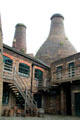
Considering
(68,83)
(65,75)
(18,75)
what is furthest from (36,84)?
(68,83)

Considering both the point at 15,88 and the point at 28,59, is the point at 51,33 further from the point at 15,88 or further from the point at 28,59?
the point at 15,88

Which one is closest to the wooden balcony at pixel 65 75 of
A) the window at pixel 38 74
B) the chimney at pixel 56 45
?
the window at pixel 38 74

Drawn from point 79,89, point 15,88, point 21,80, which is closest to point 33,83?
point 21,80

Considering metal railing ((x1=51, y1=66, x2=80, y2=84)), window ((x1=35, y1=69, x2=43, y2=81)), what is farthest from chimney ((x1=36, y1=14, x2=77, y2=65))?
metal railing ((x1=51, y1=66, x2=80, y2=84))

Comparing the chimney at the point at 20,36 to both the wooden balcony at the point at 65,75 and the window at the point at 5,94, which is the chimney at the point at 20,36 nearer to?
the wooden balcony at the point at 65,75

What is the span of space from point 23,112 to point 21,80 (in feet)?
14.1

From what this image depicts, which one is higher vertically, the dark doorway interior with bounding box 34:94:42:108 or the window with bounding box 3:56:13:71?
the window with bounding box 3:56:13:71

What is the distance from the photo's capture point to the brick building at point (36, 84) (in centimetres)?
1447

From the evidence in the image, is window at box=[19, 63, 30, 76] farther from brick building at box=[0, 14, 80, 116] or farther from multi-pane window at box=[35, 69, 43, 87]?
multi-pane window at box=[35, 69, 43, 87]

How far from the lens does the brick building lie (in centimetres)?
1447

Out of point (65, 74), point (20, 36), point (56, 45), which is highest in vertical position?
point (20, 36)

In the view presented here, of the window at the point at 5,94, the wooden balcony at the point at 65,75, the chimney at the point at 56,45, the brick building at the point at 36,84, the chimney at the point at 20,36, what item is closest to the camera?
the brick building at the point at 36,84

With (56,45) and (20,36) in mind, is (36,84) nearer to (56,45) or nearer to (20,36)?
(56,45)

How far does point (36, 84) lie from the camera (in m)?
19.8
